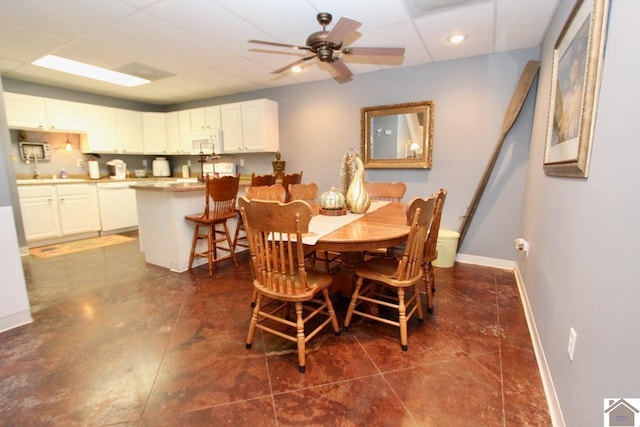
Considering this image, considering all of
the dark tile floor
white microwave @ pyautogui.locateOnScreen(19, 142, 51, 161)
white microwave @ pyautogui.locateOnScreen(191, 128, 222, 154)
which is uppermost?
white microwave @ pyautogui.locateOnScreen(191, 128, 222, 154)

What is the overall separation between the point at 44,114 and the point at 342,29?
481cm

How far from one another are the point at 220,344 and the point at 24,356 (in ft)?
3.83

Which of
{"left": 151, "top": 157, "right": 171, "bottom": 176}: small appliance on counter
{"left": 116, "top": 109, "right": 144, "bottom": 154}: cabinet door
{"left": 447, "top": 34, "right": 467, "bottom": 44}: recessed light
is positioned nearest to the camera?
{"left": 447, "top": 34, "right": 467, "bottom": 44}: recessed light

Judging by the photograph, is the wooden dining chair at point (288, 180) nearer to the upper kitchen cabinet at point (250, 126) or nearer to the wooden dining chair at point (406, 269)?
the upper kitchen cabinet at point (250, 126)

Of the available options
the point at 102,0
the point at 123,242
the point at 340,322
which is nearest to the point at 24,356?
the point at 340,322

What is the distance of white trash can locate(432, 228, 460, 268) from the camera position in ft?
10.4

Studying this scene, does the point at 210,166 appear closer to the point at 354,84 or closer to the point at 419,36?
the point at 354,84

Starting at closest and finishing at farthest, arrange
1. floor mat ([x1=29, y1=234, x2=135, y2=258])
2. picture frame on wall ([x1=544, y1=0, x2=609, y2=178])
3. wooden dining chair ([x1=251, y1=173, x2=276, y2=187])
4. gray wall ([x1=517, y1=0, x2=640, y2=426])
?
gray wall ([x1=517, y1=0, x2=640, y2=426]), picture frame on wall ([x1=544, y1=0, x2=609, y2=178]), wooden dining chair ([x1=251, y1=173, x2=276, y2=187]), floor mat ([x1=29, y1=234, x2=135, y2=258])

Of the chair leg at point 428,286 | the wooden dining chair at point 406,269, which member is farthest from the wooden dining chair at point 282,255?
the chair leg at point 428,286

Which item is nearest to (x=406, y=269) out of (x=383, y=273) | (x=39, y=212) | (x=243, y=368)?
(x=383, y=273)

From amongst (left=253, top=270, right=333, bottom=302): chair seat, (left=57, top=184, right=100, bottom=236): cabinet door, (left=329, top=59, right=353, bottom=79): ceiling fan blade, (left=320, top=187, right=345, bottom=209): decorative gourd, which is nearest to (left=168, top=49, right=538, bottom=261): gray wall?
(left=329, top=59, right=353, bottom=79): ceiling fan blade

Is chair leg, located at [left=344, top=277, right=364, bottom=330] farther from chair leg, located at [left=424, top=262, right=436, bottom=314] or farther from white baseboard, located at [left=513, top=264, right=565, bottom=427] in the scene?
white baseboard, located at [left=513, top=264, right=565, bottom=427]

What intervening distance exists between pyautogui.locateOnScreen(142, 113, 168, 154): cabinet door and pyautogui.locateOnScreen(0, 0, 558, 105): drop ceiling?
1738 millimetres

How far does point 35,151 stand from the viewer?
4.45m
